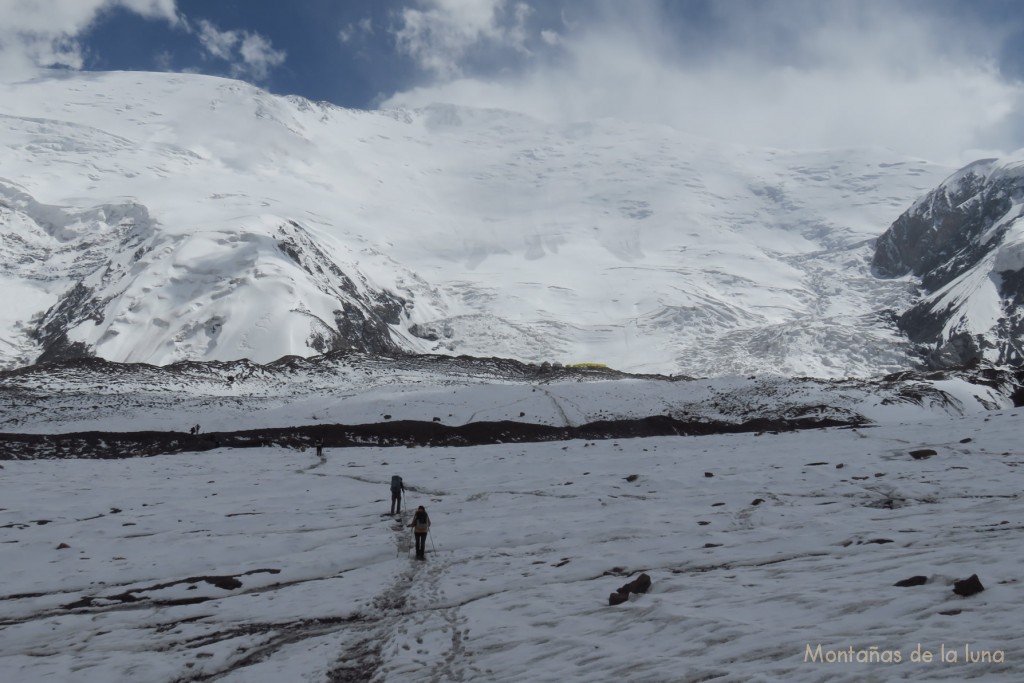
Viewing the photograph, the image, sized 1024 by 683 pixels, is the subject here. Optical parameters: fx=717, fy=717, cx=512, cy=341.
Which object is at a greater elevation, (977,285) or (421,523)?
(977,285)

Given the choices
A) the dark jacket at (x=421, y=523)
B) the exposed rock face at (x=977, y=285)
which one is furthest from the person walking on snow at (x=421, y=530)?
the exposed rock face at (x=977, y=285)

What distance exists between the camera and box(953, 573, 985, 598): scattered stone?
1002 cm

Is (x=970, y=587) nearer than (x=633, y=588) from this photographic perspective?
Yes

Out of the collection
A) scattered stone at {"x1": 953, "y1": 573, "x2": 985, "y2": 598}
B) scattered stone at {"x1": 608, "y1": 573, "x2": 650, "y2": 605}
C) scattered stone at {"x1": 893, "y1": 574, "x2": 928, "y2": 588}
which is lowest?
scattered stone at {"x1": 608, "y1": 573, "x2": 650, "y2": 605}

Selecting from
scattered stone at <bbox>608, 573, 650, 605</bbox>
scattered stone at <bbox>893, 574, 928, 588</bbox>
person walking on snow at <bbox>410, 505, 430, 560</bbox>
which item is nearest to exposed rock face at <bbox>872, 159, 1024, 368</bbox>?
scattered stone at <bbox>893, 574, 928, 588</bbox>

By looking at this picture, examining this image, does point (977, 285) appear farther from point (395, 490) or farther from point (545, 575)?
point (545, 575)

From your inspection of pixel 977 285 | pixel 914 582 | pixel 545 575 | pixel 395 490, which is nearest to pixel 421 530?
pixel 545 575

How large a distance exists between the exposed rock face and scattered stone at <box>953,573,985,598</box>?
11051 cm

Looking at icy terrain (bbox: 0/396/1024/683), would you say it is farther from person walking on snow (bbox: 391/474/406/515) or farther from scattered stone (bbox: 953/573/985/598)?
person walking on snow (bbox: 391/474/406/515)

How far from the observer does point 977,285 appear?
461 feet

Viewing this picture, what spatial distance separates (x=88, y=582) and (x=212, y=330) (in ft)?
379

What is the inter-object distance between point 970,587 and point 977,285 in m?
156

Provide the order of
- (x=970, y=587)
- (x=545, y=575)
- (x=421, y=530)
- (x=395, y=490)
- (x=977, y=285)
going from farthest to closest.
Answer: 1. (x=977, y=285)
2. (x=395, y=490)
3. (x=421, y=530)
4. (x=545, y=575)
5. (x=970, y=587)

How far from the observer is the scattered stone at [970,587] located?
1002 cm
